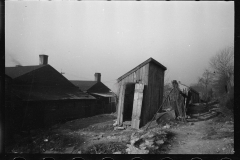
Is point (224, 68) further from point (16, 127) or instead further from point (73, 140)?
point (16, 127)

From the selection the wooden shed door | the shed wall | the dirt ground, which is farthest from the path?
the shed wall

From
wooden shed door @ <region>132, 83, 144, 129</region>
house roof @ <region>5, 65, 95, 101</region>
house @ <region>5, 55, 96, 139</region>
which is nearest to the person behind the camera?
wooden shed door @ <region>132, 83, 144, 129</region>

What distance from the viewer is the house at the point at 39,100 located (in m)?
11.7

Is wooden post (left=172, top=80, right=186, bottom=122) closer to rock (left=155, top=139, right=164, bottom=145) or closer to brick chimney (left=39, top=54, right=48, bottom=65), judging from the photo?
rock (left=155, top=139, right=164, bottom=145)

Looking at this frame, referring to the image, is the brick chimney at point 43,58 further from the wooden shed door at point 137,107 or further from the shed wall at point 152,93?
the shed wall at point 152,93

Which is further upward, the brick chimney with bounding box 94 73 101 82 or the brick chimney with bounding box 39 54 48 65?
the brick chimney with bounding box 39 54 48 65

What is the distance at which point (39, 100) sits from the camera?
43.5 ft

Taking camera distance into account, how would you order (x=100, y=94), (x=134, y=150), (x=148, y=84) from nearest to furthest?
(x=134, y=150) → (x=148, y=84) → (x=100, y=94)

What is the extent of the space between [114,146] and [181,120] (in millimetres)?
6860

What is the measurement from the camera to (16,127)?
38.3 ft

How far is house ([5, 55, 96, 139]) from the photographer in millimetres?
11727

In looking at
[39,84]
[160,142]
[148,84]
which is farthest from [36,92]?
[160,142]

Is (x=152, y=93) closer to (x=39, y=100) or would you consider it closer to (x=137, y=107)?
(x=137, y=107)
